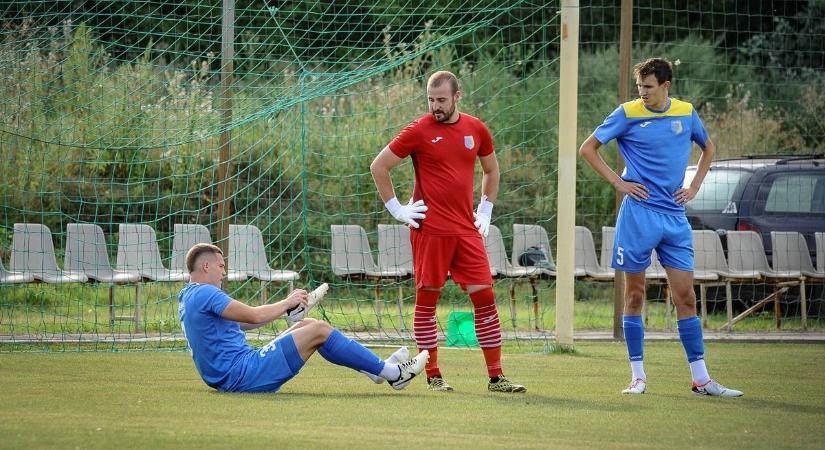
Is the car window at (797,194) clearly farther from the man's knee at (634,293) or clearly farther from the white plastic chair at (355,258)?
the man's knee at (634,293)

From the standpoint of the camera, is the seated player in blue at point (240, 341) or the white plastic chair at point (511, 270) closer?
the seated player in blue at point (240, 341)

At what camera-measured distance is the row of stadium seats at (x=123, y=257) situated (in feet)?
37.7

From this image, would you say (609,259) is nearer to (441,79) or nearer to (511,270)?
(511,270)

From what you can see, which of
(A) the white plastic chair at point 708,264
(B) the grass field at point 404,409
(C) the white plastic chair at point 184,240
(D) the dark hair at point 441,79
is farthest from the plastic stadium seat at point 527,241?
(D) the dark hair at point 441,79

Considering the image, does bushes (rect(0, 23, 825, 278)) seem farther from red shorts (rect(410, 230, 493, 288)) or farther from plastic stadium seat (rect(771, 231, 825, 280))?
red shorts (rect(410, 230, 493, 288))

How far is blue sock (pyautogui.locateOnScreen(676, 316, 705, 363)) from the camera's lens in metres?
7.51

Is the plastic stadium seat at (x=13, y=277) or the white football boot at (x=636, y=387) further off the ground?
the plastic stadium seat at (x=13, y=277)

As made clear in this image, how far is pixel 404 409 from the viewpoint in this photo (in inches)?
255

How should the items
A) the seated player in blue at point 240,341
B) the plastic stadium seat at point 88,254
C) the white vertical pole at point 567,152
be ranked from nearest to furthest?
the seated player in blue at point 240,341 < the white vertical pole at point 567,152 < the plastic stadium seat at point 88,254

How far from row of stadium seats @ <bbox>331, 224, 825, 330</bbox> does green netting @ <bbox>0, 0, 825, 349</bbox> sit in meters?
A: 0.40

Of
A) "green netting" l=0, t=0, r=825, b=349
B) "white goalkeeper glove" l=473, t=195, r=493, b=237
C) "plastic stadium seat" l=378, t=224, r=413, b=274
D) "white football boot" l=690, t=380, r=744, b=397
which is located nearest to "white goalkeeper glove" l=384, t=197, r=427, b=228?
"white goalkeeper glove" l=473, t=195, r=493, b=237

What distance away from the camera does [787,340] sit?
1160 centimetres

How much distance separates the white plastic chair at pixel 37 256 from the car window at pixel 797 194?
7557mm

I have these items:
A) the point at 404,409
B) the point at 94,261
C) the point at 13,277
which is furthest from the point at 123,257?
the point at 404,409
